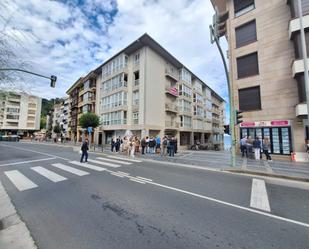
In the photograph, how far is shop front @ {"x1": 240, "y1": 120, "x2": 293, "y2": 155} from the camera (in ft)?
43.3

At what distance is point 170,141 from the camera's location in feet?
51.6

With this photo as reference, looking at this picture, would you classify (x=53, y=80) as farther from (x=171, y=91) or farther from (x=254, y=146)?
(x=171, y=91)

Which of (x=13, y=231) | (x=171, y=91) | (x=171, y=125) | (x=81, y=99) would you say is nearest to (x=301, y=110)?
(x=13, y=231)

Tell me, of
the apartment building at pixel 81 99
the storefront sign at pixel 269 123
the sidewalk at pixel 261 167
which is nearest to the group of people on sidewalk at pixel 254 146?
the sidewalk at pixel 261 167

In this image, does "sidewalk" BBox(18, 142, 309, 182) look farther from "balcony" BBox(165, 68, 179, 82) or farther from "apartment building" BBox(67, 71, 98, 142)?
"apartment building" BBox(67, 71, 98, 142)

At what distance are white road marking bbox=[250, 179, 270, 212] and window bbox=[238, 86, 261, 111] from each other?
10820 millimetres

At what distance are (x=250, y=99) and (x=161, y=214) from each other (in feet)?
50.7

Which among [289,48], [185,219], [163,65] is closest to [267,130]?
[289,48]

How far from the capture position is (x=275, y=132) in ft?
45.6

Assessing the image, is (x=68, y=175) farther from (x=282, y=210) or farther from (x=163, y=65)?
(x=163, y=65)

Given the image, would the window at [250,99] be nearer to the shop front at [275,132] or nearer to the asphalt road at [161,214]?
the shop front at [275,132]

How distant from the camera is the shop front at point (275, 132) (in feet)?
43.3

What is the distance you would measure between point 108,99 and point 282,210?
2864cm

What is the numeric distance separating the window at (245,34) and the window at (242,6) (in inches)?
59.8
